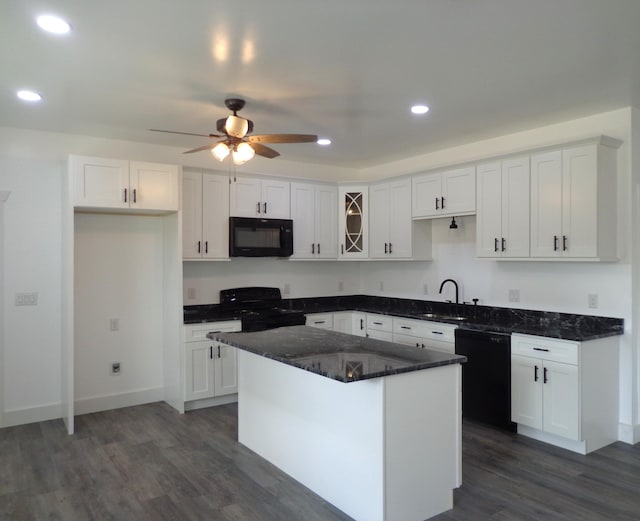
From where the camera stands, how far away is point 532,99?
140 inches

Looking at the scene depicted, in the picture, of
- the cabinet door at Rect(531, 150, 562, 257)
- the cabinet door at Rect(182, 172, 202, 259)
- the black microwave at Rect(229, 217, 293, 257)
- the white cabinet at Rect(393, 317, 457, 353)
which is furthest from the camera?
the black microwave at Rect(229, 217, 293, 257)

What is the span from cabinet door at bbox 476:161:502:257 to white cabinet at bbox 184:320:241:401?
2.48 metres

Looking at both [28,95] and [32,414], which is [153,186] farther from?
[32,414]

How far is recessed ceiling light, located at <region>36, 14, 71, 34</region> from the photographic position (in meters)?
2.36

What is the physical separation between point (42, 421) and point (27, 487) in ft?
4.65

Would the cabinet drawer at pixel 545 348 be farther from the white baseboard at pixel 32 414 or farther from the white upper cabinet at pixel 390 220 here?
the white baseboard at pixel 32 414

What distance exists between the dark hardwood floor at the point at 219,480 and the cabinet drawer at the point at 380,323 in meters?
1.37

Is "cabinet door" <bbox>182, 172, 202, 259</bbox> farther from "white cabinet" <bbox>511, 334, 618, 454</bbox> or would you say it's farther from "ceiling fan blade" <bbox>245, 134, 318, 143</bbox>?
"white cabinet" <bbox>511, 334, 618, 454</bbox>

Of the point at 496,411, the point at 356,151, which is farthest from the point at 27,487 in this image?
the point at 356,151

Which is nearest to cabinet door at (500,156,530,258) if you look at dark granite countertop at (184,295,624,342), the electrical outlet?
dark granite countertop at (184,295,624,342)

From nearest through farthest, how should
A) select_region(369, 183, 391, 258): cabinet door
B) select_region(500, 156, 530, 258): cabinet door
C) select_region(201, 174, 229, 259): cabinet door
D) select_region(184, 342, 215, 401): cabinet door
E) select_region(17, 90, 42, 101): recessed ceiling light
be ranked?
select_region(17, 90, 42, 101): recessed ceiling light → select_region(500, 156, 530, 258): cabinet door → select_region(184, 342, 215, 401): cabinet door → select_region(201, 174, 229, 259): cabinet door → select_region(369, 183, 391, 258): cabinet door

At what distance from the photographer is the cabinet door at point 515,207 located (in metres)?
4.12

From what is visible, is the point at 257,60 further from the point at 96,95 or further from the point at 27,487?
the point at 27,487

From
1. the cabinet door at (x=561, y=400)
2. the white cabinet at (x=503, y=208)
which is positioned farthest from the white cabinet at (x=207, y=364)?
the cabinet door at (x=561, y=400)
